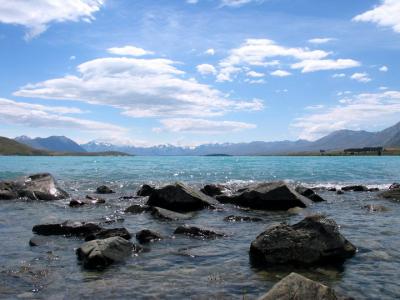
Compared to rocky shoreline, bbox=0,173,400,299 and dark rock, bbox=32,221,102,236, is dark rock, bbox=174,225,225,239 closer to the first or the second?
rocky shoreline, bbox=0,173,400,299

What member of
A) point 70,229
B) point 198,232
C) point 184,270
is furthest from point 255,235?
point 70,229

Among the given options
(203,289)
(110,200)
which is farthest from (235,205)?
(203,289)

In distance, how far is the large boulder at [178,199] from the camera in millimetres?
33562

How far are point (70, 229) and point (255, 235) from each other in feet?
31.4

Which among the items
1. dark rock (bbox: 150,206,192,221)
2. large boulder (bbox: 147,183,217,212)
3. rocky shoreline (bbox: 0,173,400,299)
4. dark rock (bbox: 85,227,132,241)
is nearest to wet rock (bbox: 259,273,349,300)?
rocky shoreline (bbox: 0,173,400,299)

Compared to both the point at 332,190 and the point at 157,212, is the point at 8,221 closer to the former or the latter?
the point at 157,212

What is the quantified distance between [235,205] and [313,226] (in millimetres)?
18089

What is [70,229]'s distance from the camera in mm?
23266

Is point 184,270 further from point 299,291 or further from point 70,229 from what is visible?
point 70,229

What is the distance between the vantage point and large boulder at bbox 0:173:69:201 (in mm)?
40688

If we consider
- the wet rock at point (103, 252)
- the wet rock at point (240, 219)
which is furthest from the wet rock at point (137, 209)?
the wet rock at point (103, 252)

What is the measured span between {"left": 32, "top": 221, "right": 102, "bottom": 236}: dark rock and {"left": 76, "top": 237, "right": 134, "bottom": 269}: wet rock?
15.0 ft

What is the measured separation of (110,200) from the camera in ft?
133

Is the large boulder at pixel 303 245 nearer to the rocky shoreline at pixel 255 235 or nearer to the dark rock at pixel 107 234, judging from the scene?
the rocky shoreline at pixel 255 235
